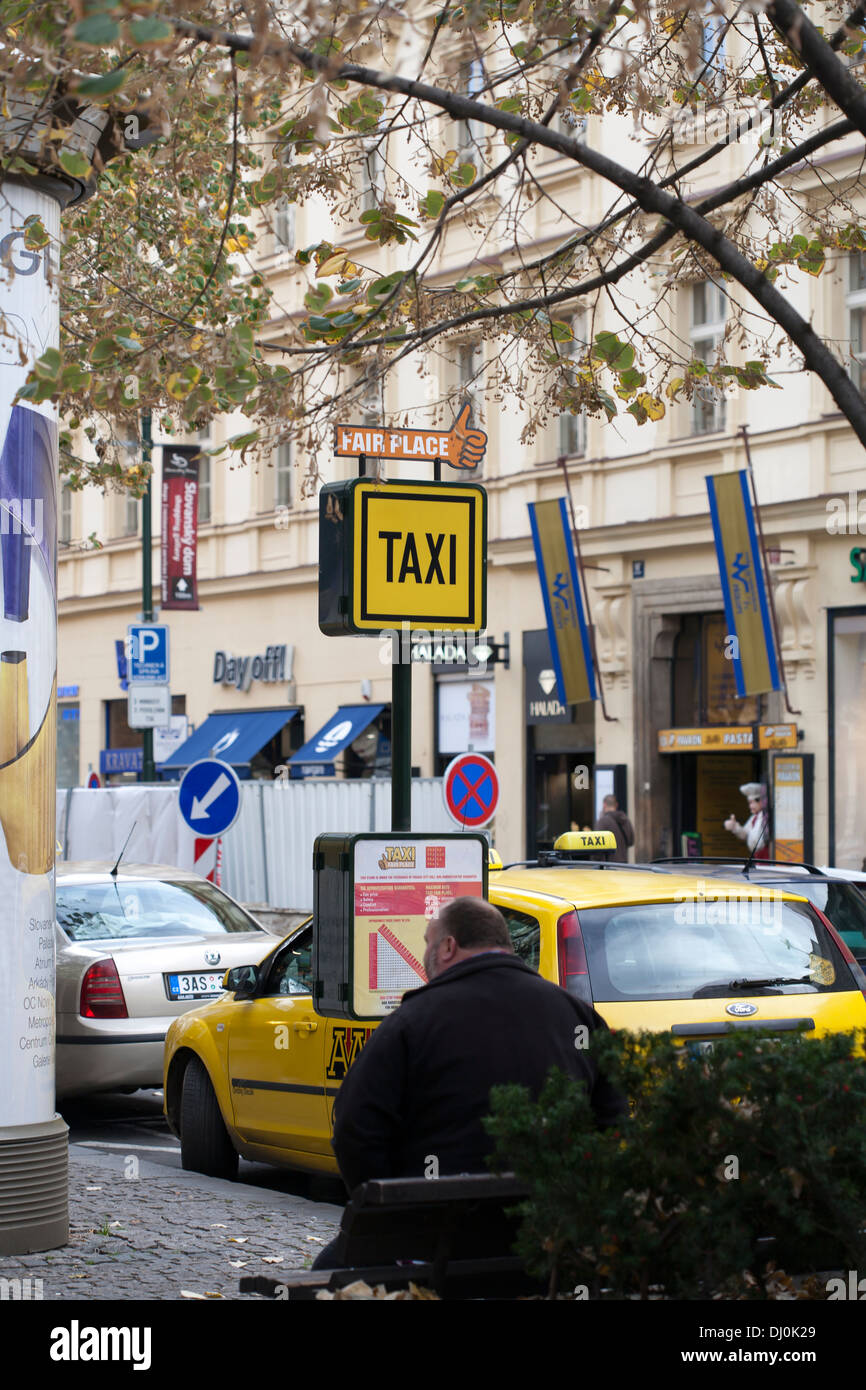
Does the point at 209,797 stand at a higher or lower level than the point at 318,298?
lower

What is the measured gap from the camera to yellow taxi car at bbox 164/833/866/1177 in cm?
789

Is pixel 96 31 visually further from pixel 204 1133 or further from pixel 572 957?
pixel 204 1133

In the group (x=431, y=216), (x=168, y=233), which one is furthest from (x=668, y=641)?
(x=431, y=216)

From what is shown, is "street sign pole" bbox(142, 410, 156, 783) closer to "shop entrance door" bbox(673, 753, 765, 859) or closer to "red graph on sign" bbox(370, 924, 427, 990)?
"shop entrance door" bbox(673, 753, 765, 859)

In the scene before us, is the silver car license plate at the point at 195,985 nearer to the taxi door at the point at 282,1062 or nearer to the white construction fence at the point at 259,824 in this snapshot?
the taxi door at the point at 282,1062

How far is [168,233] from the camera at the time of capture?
15.9 meters

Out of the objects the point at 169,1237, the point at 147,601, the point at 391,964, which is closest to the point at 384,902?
the point at 391,964

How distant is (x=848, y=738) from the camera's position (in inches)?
884

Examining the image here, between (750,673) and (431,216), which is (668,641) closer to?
(750,673)

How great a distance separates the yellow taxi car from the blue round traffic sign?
7.00m

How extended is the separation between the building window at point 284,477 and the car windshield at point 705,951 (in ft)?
79.3

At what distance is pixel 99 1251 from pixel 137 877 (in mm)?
6296

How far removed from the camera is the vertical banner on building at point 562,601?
2539 centimetres

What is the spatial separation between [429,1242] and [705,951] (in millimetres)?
3467
